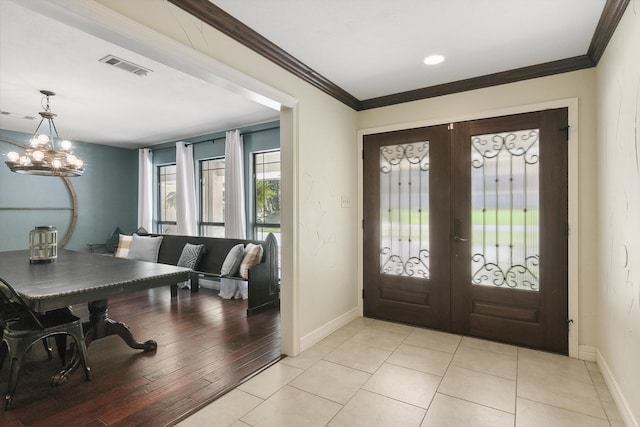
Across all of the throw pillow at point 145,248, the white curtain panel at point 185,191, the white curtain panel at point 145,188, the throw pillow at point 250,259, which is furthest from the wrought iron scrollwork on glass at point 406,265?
the white curtain panel at point 145,188

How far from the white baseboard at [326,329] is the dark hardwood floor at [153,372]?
0.26m

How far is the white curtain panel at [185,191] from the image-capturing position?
5793 millimetres

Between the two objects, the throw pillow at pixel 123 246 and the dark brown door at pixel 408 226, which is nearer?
the dark brown door at pixel 408 226

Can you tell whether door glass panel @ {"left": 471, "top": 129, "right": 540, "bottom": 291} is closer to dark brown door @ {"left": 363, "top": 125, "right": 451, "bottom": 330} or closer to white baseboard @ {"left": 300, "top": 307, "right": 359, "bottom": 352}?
dark brown door @ {"left": 363, "top": 125, "right": 451, "bottom": 330}

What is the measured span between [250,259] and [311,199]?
1695 millimetres

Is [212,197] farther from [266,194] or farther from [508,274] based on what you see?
[508,274]

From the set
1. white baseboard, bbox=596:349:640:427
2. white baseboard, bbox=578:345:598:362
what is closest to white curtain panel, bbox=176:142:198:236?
white baseboard, bbox=578:345:598:362

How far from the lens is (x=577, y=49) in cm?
263

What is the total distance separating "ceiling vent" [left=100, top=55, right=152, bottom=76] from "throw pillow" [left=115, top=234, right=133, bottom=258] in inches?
136

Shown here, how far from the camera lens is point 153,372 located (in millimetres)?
2592

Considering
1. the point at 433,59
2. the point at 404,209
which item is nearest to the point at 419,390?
the point at 404,209

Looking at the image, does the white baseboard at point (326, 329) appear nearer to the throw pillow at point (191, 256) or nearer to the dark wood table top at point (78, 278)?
the dark wood table top at point (78, 278)

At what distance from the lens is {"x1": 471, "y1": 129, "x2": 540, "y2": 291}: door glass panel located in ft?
9.79

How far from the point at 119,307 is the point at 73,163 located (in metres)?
1.91
